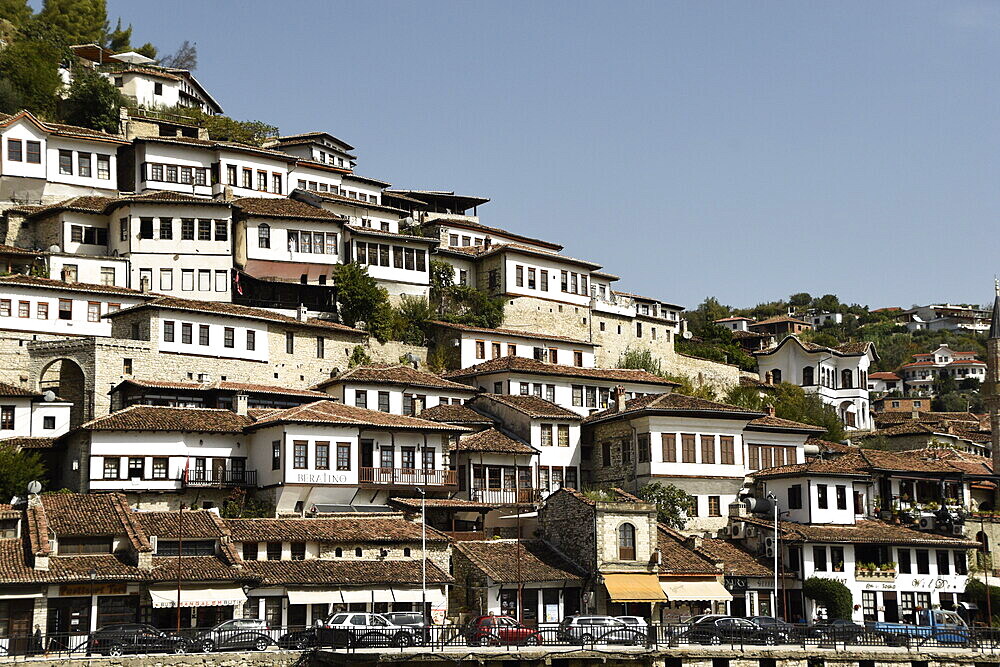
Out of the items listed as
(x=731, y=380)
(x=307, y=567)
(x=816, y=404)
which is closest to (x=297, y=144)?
(x=731, y=380)

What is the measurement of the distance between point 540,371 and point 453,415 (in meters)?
7.16

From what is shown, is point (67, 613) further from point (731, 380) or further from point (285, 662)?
point (731, 380)

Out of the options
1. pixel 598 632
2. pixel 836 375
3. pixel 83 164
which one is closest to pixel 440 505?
pixel 598 632

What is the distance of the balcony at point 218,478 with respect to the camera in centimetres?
5222

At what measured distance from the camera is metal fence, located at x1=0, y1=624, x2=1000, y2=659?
37.7 m

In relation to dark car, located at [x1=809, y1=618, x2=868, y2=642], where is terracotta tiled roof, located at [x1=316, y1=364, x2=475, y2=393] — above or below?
above

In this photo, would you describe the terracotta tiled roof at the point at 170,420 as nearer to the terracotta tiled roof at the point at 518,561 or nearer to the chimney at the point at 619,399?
the terracotta tiled roof at the point at 518,561

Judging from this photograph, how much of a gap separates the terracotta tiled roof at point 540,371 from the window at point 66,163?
25.8 metres

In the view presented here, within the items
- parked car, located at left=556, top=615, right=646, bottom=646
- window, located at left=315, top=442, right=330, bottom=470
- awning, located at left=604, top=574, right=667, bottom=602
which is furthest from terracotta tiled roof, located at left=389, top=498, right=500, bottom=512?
parked car, located at left=556, top=615, right=646, bottom=646

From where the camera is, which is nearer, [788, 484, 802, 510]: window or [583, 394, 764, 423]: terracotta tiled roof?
[788, 484, 802, 510]: window

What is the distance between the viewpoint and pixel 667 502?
188 feet

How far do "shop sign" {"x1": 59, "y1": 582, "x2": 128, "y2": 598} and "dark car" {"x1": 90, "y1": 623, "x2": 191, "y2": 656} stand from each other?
3992 millimetres

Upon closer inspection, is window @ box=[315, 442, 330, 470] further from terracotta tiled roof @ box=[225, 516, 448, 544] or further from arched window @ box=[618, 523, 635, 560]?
arched window @ box=[618, 523, 635, 560]

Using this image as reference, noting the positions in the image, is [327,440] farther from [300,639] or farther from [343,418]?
[300,639]
